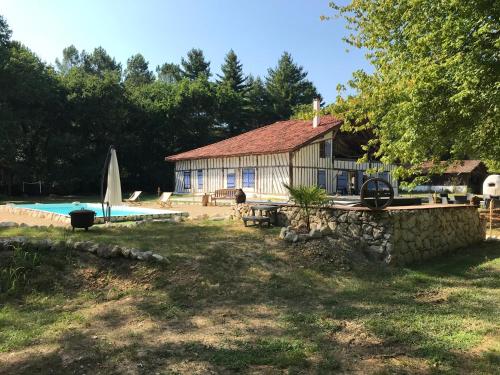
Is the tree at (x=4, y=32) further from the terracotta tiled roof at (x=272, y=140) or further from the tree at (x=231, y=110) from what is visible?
the tree at (x=231, y=110)

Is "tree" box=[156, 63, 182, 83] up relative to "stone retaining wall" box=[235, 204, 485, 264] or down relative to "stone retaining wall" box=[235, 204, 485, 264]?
up

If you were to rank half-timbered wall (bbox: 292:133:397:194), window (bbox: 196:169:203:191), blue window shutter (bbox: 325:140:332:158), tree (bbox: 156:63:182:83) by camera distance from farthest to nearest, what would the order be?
1. tree (bbox: 156:63:182:83)
2. window (bbox: 196:169:203:191)
3. blue window shutter (bbox: 325:140:332:158)
4. half-timbered wall (bbox: 292:133:397:194)

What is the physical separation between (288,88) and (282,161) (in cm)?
3171

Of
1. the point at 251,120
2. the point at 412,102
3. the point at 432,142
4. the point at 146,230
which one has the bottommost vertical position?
the point at 146,230

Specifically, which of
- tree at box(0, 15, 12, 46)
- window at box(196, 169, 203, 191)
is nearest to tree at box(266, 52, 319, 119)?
window at box(196, 169, 203, 191)

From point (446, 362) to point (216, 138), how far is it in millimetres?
38162

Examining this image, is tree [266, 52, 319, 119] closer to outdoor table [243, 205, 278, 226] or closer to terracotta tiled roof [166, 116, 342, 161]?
terracotta tiled roof [166, 116, 342, 161]

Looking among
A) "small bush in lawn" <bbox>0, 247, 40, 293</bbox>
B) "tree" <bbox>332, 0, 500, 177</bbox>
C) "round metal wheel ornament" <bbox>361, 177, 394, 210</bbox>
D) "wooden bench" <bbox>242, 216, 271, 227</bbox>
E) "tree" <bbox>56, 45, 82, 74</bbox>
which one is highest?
"tree" <bbox>56, 45, 82, 74</bbox>

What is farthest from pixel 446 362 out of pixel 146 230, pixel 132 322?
pixel 146 230

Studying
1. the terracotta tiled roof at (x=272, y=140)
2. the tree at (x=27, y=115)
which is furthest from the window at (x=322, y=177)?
the tree at (x=27, y=115)

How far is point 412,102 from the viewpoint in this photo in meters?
7.88

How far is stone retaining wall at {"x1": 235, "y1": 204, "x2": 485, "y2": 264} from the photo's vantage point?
27.7 ft

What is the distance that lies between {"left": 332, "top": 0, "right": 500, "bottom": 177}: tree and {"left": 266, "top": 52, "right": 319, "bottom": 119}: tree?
39119mm

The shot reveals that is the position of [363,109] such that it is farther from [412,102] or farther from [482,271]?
[482,271]
